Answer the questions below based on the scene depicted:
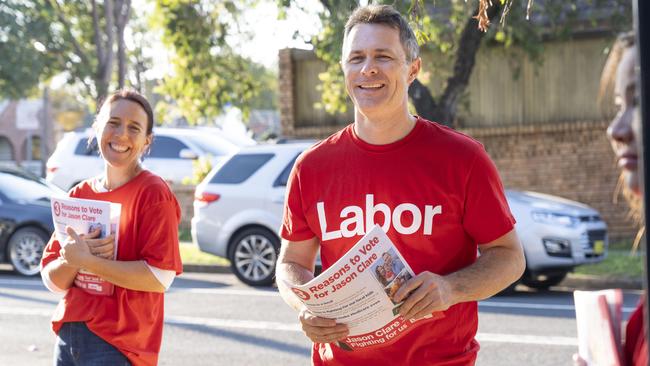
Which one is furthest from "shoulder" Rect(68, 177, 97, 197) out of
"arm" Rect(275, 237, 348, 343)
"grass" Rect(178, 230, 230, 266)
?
"grass" Rect(178, 230, 230, 266)

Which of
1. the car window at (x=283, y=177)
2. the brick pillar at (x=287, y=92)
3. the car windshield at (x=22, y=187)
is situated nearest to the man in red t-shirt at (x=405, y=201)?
the car window at (x=283, y=177)

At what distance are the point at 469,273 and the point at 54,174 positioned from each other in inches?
656

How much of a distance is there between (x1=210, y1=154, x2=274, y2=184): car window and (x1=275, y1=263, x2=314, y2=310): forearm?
9877mm

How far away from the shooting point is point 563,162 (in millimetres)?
17609

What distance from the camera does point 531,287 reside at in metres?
12.5

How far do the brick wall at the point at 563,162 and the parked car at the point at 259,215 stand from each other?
182 inches

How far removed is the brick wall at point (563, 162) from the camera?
1720 centimetres

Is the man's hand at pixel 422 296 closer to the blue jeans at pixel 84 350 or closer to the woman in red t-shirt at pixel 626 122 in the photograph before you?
the woman in red t-shirt at pixel 626 122

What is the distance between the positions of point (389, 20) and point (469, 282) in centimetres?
82

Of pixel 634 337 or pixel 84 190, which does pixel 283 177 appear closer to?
pixel 84 190

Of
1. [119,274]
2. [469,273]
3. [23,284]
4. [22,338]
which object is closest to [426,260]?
[469,273]

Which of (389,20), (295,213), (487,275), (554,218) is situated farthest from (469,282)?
(554,218)

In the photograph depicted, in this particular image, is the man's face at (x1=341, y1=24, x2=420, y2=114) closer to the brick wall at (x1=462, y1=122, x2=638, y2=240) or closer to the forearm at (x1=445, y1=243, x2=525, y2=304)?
the forearm at (x1=445, y1=243, x2=525, y2=304)

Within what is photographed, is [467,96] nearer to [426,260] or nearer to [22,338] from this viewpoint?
[22,338]
